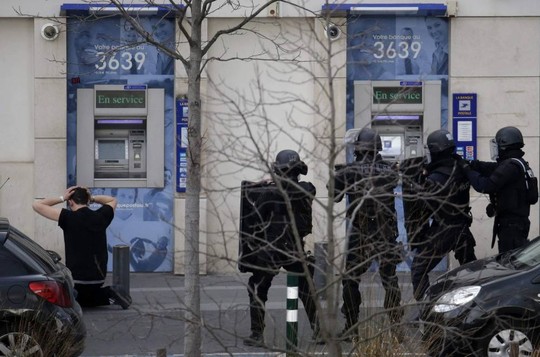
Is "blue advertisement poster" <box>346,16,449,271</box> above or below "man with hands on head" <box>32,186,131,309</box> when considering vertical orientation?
above

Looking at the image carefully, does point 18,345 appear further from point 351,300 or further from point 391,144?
point 391,144

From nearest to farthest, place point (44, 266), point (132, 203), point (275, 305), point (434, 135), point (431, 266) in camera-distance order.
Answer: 1. point (44, 266)
2. point (431, 266)
3. point (434, 135)
4. point (275, 305)
5. point (132, 203)

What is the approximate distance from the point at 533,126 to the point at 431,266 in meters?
5.66

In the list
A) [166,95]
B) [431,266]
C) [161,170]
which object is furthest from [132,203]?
[431,266]

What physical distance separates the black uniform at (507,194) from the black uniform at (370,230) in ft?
4.91

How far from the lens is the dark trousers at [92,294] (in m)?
11.6

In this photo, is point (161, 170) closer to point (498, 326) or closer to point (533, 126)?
point (533, 126)

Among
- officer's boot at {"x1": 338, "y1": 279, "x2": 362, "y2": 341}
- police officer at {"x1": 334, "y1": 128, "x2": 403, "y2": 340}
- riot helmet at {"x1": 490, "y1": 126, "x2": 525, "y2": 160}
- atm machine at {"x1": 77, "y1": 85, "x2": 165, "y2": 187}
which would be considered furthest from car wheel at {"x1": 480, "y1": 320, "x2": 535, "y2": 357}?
atm machine at {"x1": 77, "y1": 85, "x2": 165, "y2": 187}

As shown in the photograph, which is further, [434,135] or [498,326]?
[434,135]

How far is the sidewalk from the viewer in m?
7.43

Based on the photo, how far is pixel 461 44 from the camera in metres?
14.7

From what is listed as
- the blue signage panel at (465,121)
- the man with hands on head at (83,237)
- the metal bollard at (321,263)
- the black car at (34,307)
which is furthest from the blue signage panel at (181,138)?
the black car at (34,307)

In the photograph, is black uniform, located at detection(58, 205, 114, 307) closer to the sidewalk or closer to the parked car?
the sidewalk

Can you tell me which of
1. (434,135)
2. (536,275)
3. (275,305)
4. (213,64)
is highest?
(213,64)
